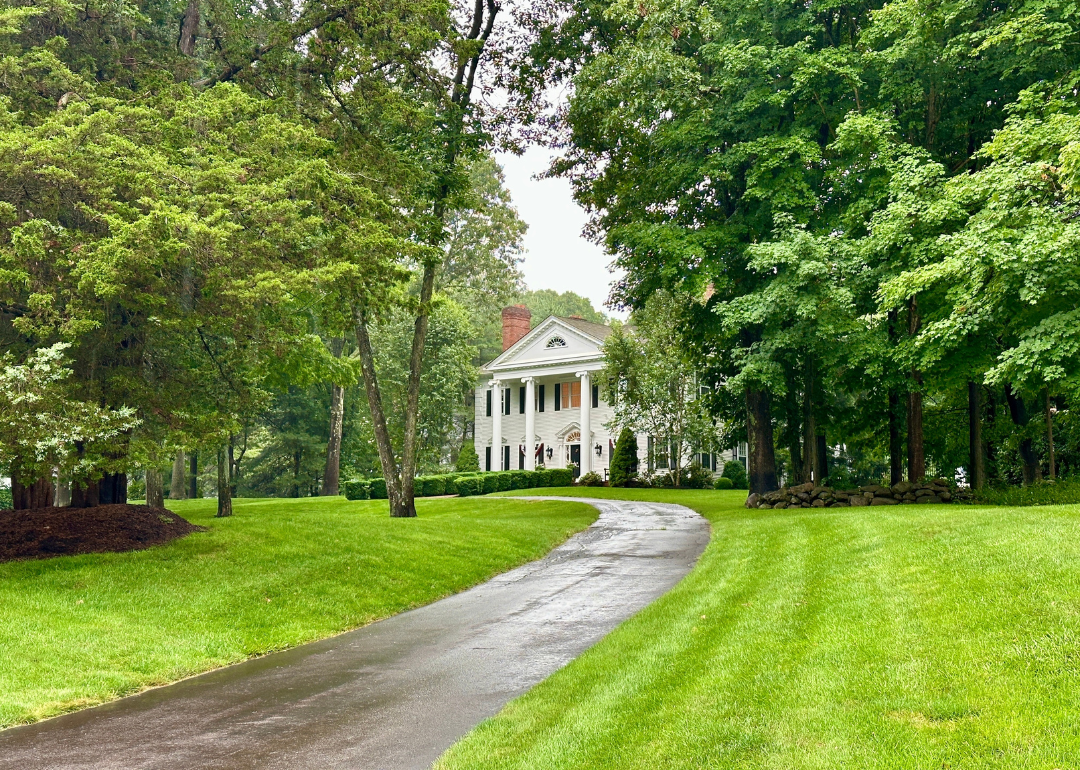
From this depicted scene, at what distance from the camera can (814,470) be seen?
25.0 m

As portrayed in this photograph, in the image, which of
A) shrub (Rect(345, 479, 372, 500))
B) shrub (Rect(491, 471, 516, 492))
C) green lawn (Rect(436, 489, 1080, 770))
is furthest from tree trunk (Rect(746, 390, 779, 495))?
shrub (Rect(345, 479, 372, 500))

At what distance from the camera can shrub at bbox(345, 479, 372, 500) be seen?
3691 centimetres

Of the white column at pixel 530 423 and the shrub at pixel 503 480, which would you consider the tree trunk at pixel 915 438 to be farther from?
the white column at pixel 530 423

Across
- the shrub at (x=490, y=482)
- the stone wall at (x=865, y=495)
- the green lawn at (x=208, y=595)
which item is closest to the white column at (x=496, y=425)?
the shrub at (x=490, y=482)

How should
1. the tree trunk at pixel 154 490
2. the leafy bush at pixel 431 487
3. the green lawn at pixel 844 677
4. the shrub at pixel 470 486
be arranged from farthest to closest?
1. the leafy bush at pixel 431 487
2. the shrub at pixel 470 486
3. the tree trunk at pixel 154 490
4. the green lawn at pixel 844 677

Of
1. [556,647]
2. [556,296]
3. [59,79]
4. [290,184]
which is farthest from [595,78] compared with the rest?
[556,296]

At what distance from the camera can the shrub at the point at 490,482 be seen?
126 feet

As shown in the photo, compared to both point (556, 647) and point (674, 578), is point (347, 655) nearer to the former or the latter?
point (556, 647)

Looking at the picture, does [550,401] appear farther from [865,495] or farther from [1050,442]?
[1050,442]

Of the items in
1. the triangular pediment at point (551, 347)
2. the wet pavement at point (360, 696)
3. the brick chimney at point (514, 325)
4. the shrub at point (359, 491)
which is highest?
the brick chimney at point (514, 325)

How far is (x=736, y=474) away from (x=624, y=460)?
201 inches

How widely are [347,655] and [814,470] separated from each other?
60.7 ft

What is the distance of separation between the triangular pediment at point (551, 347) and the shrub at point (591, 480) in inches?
269

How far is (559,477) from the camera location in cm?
4166
